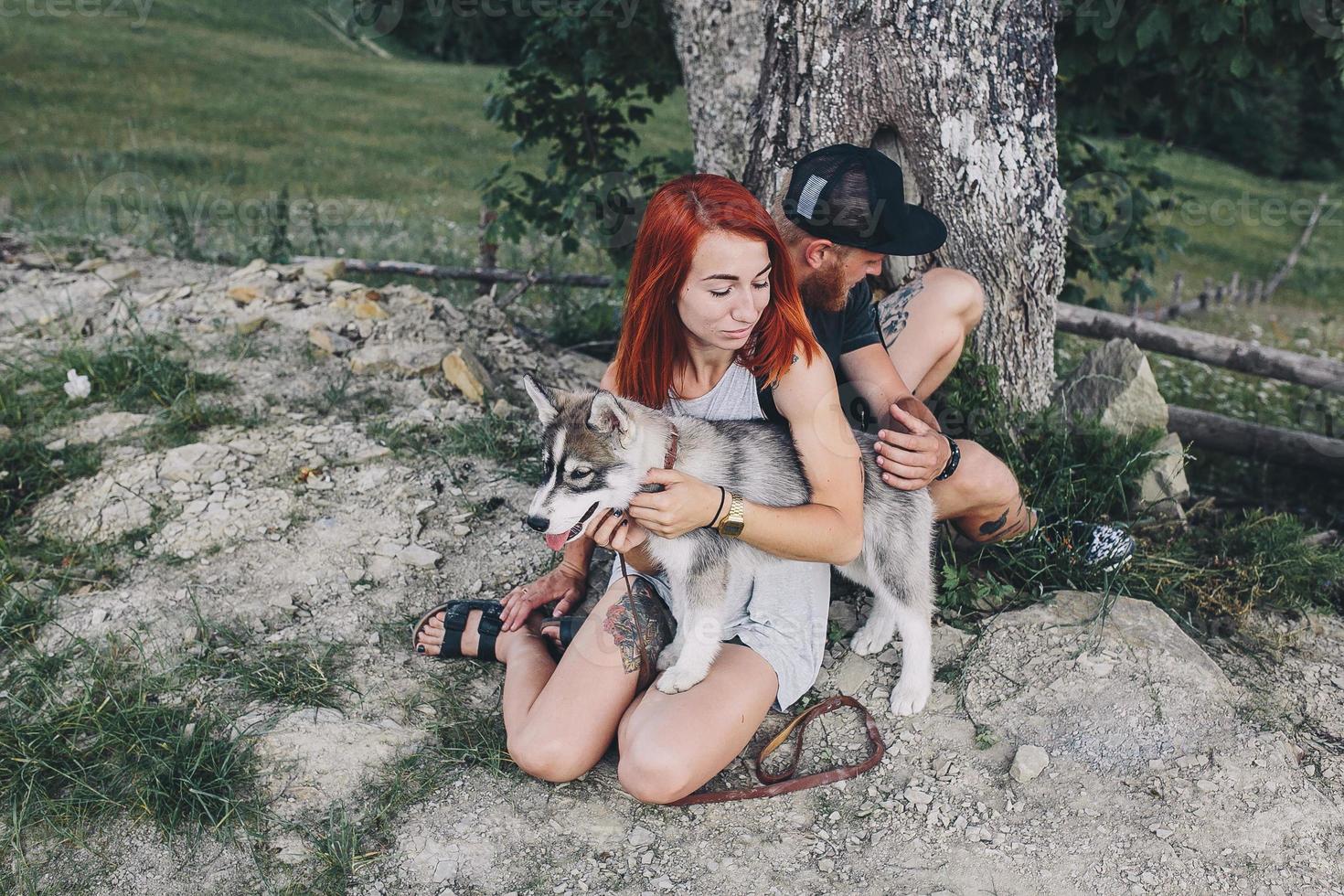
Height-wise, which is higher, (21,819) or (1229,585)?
(1229,585)

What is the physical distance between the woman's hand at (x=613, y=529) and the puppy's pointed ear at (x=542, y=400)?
385mm

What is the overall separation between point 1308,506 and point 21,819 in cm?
680

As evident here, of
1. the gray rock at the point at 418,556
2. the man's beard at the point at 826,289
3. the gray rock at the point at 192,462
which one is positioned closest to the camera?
the man's beard at the point at 826,289

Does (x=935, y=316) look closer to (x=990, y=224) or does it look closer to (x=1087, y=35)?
(x=990, y=224)

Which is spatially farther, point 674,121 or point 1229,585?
point 674,121

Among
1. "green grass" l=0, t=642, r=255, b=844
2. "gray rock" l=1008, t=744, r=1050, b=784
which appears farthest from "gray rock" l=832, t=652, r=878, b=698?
"green grass" l=0, t=642, r=255, b=844

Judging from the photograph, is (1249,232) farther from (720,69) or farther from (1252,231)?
(720,69)

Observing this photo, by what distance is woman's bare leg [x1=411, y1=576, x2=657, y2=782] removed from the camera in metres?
3.24

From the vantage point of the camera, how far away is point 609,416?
3.07 meters

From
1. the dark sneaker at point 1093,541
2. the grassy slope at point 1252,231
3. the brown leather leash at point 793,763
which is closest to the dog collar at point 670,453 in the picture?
the brown leather leash at point 793,763

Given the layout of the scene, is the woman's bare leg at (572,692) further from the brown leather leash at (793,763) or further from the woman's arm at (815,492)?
the woman's arm at (815,492)

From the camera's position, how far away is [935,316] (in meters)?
4.28

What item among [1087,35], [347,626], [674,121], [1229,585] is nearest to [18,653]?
[347,626]

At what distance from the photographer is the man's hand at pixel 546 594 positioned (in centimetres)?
387
